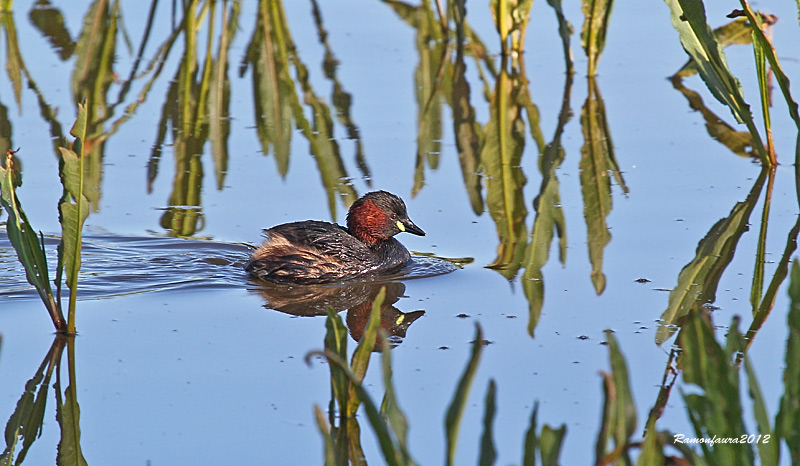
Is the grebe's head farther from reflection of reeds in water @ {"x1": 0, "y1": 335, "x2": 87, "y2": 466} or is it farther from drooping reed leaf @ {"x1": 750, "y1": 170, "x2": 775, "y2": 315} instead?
reflection of reeds in water @ {"x1": 0, "y1": 335, "x2": 87, "y2": 466}

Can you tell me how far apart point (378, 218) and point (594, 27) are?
4454mm

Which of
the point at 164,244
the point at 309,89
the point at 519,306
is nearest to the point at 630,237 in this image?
the point at 519,306

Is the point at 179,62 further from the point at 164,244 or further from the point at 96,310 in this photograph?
the point at 96,310

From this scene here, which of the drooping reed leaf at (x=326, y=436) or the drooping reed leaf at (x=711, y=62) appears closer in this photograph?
the drooping reed leaf at (x=326, y=436)

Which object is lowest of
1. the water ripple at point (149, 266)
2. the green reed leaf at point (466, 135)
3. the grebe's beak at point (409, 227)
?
the water ripple at point (149, 266)

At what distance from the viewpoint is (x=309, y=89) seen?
10867 millimetres

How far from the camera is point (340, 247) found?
734cm

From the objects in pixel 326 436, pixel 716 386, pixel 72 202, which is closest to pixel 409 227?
pixel 72 202

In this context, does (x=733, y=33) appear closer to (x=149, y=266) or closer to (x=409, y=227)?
(x=409, y=227)

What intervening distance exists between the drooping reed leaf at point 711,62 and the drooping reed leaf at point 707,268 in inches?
24.3

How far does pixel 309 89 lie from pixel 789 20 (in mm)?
5651

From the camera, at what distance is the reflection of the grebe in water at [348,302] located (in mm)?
6209

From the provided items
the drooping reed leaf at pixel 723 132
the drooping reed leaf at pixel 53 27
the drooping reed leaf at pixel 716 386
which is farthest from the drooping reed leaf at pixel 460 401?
the drooping reed leaf at pixel 53 27

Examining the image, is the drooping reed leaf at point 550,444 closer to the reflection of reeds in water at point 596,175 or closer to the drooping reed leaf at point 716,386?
the drooping reed leaf at point 716,386
